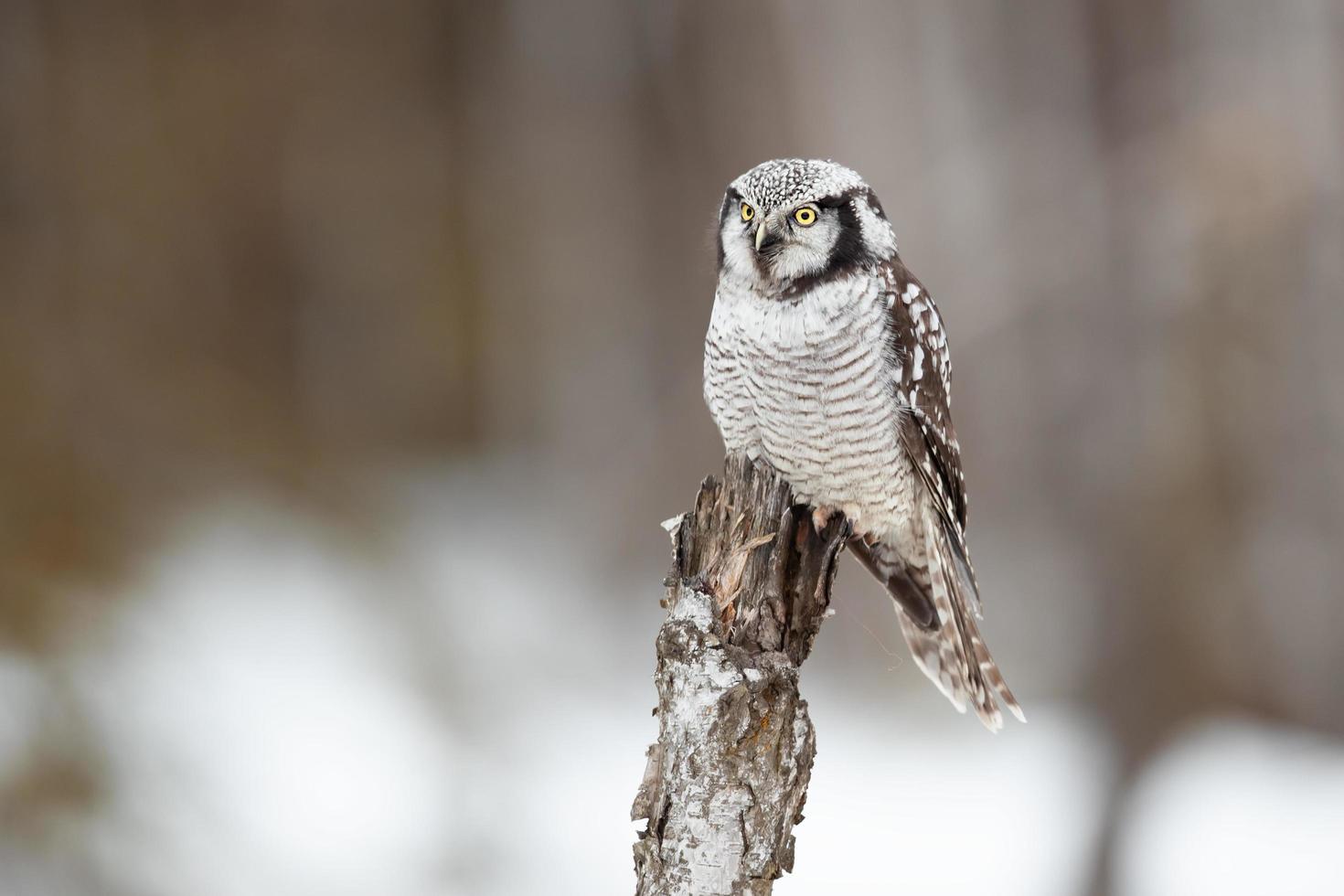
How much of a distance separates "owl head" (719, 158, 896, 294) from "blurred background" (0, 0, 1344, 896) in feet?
8.24

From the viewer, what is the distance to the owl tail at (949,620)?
126 inches

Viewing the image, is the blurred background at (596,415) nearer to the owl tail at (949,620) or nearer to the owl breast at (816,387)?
the owl tail at (949,620)

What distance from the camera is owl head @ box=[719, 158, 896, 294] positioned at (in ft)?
8.82

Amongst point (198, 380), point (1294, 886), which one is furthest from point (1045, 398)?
point (198, 380)

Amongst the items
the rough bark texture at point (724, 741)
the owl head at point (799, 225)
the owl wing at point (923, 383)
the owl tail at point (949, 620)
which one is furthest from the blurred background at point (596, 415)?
the rough bark texture at point (724, 741)

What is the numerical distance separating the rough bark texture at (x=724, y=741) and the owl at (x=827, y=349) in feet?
1.73

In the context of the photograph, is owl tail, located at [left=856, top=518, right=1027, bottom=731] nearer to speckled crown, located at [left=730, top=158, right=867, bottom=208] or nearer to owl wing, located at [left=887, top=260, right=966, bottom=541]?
owl wing, located at [left=887, top=260, right=966, bottom=541]

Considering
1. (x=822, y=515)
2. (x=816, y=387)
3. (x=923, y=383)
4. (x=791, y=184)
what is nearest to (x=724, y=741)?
(x=822, y=515)

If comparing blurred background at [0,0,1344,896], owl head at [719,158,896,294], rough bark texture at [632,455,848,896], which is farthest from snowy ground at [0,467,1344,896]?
owl head at [719,158,896,294]

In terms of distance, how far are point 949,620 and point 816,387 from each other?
0.96m

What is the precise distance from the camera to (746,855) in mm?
1947

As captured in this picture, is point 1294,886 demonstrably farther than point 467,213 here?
No

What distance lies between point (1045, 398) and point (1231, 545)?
1106mm

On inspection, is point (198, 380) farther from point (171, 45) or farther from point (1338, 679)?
point (1338, 679)
